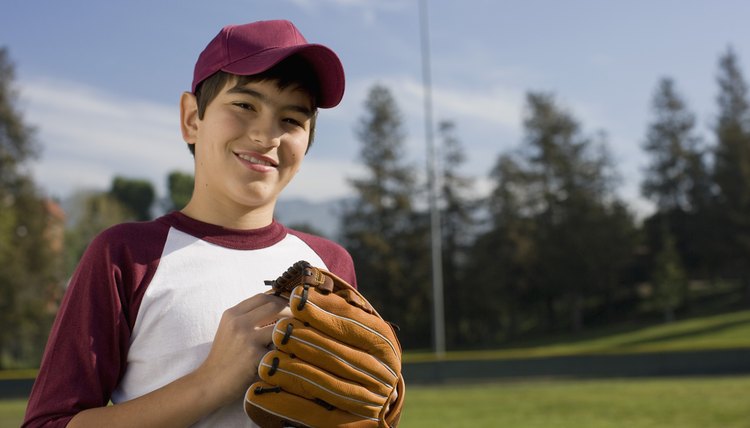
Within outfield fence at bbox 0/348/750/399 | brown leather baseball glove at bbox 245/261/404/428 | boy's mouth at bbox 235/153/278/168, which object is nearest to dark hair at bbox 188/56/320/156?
boy's mouth at bbox 235/153/278/168

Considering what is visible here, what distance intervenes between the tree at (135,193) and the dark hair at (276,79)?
88280 mm

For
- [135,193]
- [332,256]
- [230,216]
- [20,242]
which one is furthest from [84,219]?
[230,216]

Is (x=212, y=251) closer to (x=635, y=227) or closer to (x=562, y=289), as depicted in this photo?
(x=562, y=289)

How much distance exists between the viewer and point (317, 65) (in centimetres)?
162

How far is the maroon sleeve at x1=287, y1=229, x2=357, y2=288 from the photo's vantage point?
1.86m

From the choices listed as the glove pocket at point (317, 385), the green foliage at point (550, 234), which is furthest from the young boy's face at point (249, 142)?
the green foliage at point (550, 234)

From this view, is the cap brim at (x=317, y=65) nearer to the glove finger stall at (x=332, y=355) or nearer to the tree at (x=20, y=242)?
the glove finger stall at (x=332, y=355)

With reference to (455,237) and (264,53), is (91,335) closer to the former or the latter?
(264,53)

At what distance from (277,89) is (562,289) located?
5271 centimetres

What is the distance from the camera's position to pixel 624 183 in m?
55.9

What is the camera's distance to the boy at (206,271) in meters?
1.43

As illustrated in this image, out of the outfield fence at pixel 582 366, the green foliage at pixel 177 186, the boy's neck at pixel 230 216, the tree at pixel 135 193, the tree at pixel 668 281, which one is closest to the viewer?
the boy's neck at pixel 230 216

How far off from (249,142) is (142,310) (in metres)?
0.37

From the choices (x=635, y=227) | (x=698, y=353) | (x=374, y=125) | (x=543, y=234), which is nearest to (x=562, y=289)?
(x=543, y=234)
